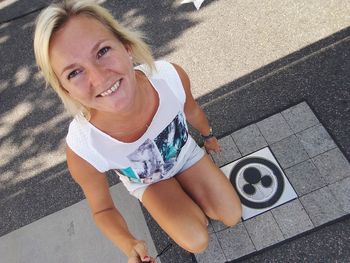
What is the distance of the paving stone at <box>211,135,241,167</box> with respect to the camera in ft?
9.23

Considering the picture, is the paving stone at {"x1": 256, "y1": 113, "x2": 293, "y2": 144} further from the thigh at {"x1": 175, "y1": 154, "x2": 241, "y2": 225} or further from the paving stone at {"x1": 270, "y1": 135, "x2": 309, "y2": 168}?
the thigh at {"x1": 175, "y1": 154, "x2": 241, "y2": 225}

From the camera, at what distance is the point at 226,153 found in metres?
2.85

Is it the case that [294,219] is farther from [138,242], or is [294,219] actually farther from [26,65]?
[26,65]

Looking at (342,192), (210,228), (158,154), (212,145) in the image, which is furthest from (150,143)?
(342,192)

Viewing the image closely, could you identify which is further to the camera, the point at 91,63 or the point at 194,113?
the point at 194,113

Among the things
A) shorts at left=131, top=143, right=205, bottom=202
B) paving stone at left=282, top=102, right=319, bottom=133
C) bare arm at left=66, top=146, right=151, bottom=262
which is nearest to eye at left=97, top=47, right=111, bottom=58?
bare arm at left=66, top=146, right=151, bottom=262

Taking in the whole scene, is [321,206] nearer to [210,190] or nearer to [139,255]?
[210,190]

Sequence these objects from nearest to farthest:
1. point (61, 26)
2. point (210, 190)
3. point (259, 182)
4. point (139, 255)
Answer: point (61, 26)
point (139, 255)
point (210, 190)
point (259, 182)

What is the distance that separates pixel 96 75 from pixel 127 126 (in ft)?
1.59

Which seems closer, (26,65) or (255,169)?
(255,169)

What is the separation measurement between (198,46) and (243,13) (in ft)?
1.67

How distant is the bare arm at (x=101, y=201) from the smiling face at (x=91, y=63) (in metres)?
0.40

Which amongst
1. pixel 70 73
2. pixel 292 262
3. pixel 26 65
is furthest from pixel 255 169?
pixel 26 65

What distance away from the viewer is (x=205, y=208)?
2.44 metres
